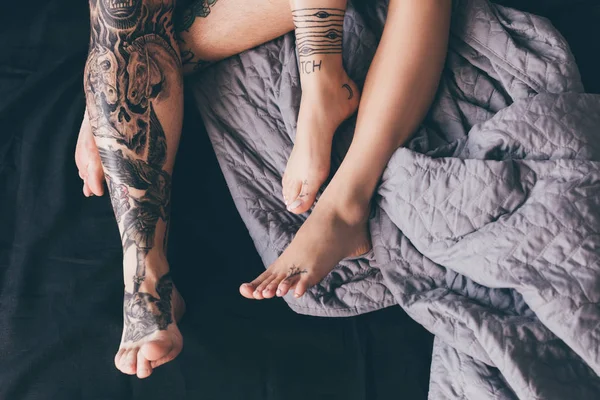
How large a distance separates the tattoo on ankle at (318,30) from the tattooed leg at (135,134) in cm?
25

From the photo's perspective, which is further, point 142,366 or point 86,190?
point 86,190

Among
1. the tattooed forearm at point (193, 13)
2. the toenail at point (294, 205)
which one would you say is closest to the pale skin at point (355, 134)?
the toenail at point (294, 205)

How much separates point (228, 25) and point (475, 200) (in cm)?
54

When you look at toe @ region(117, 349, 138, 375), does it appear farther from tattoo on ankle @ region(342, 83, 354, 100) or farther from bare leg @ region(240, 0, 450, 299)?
tattoo on ankle @ region(342, 83, 354, 100)

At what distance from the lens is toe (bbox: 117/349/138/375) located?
0.78 meters

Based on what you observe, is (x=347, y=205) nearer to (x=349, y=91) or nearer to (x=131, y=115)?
(x=349, y=91)

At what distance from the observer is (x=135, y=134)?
0.90 metres

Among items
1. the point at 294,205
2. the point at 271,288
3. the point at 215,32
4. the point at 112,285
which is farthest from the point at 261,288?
the point at 215,32

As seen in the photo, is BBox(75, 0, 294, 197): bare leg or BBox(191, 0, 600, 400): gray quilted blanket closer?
BBox(191, 0, 600, 400): gray quilted blanket

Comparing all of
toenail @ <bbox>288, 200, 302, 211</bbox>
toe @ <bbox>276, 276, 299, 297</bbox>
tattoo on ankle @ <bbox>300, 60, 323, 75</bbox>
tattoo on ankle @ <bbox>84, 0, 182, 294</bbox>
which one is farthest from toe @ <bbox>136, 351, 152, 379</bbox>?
tattoo on ankle @ <bbox>300, 60, 323, 75</bbox>

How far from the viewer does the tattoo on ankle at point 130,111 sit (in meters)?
0.88

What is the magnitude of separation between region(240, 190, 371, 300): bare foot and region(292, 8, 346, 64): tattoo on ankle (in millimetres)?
242

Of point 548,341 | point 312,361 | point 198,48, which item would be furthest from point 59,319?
point 548,341

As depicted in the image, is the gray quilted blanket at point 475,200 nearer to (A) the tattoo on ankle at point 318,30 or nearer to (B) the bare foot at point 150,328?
(A) the tattoo on ankle at point 318,30
